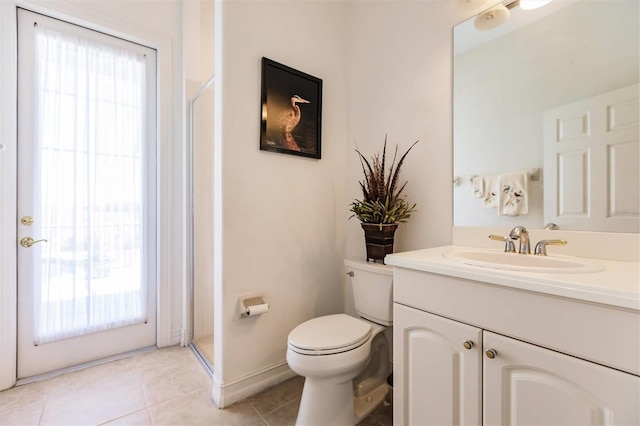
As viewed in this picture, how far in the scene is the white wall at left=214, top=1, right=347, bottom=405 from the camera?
153 centimetres

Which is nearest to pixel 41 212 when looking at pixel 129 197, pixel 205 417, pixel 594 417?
pixel 129 197

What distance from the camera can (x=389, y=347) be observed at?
1.73 m

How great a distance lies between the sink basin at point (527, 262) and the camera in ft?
2.88

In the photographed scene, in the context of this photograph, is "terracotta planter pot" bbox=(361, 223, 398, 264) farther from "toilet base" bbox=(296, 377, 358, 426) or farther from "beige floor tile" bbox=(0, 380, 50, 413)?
"beige floor tile" bbox=(0, 380, 50, 413)

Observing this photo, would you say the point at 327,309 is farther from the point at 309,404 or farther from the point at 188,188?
the point at 188,188

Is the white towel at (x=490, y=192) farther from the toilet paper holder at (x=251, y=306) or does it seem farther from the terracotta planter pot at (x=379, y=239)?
the toilet paper holder at (x=251, y=306)

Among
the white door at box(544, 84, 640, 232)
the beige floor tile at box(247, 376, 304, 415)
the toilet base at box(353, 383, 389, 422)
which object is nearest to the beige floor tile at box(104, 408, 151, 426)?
the beige floor tile at box(247, 376, 304, 415)

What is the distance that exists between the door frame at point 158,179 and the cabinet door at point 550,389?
2.09 m

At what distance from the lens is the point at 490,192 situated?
1.40m

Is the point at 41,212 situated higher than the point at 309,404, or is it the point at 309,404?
the point at 41,212

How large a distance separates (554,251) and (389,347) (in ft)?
3.35

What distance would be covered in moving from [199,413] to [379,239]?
4.30ft

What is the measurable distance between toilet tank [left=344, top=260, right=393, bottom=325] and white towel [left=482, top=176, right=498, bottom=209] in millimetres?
578

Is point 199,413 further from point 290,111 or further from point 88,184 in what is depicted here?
point 290,111
